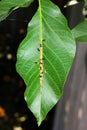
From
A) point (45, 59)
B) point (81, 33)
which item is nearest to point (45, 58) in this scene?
point (45, 59)

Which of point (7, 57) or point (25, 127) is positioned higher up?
point (7, 57)

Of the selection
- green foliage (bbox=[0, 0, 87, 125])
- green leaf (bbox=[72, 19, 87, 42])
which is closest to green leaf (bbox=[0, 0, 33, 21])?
green foliage (bbox=[0, 0, 87, 125])

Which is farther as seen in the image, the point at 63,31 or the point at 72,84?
the point at 72,84

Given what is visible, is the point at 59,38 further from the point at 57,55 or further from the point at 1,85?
the point at 1,85

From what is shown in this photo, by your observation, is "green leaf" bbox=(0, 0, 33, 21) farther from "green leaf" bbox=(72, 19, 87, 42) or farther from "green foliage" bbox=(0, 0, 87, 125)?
"green leaf" bbox=(72, 19, 87, 42)

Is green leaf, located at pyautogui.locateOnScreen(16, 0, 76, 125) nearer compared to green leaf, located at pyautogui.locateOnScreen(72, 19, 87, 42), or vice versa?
green leaf, located at pyautogui.locateOnScreen(16, 0, 76, 125)

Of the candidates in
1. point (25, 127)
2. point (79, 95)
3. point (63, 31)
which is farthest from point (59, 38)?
point (25, 127)

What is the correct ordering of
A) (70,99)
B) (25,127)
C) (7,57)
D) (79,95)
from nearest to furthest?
1. (79,95)
2. (70,99)
3. (25,127)
4. (7,57)

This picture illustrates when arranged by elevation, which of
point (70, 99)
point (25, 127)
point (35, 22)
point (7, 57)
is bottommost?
point (25, 127)

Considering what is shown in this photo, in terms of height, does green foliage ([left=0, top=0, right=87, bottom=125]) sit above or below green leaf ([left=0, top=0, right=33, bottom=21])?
below
